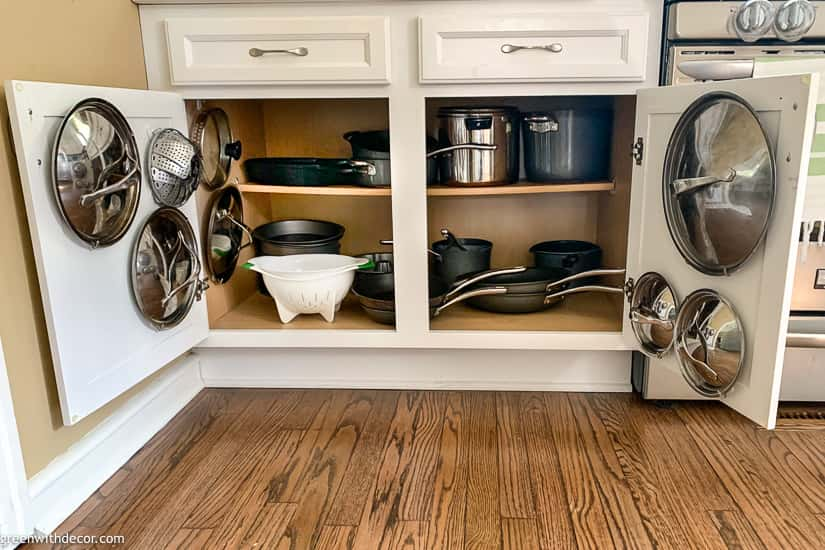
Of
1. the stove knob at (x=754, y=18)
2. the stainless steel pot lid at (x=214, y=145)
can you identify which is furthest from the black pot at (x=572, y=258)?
the stainless steel pot lid at (x=214, y=145)

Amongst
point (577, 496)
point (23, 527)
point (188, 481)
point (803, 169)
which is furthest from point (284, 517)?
point (803, 169)

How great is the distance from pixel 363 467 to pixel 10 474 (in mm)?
641

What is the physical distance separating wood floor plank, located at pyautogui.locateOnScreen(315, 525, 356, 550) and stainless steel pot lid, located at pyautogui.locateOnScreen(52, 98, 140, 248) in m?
0.68

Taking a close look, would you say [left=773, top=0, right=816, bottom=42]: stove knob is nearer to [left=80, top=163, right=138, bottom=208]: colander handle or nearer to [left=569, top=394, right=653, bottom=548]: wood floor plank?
[left=569, top=394, right=653, bottom=548]: wood floor plank

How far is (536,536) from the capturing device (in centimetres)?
113

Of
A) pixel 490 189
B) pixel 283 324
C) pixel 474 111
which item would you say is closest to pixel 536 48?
pixel 474 111

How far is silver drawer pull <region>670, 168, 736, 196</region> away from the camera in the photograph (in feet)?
3.81

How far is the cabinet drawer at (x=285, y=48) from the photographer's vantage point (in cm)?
149

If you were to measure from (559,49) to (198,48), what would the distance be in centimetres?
84

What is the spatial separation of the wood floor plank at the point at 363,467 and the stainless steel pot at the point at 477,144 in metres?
0.63

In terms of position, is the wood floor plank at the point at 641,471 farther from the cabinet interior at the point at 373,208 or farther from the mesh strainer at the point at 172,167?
the mesh strainer at the point at 172,167

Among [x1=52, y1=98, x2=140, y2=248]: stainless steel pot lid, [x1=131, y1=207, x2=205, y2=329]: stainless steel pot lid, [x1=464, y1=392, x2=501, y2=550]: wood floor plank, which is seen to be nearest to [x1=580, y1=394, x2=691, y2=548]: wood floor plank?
[x1=464, y1=392, x2=501, y2=550]: wood floor plank

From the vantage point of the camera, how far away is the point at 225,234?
5.90ft

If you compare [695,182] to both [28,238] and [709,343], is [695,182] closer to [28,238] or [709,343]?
[709,343]
